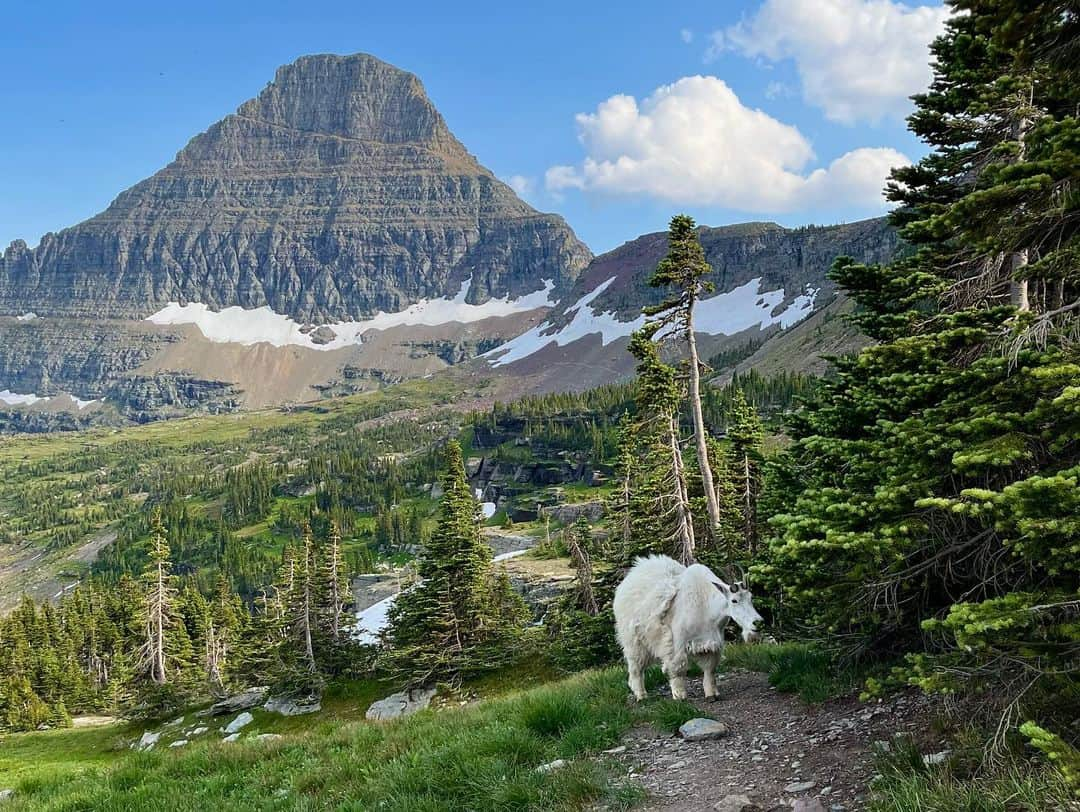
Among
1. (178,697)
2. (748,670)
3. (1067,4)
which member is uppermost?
(1067,4)

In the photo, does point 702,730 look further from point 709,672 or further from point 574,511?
point 574,511

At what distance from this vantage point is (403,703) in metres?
38.7

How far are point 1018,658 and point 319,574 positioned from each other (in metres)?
48.6

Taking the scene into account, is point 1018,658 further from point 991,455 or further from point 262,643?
point 262,643

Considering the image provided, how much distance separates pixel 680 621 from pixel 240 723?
43.1m

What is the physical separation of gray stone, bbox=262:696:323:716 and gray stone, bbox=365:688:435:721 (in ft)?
16.6

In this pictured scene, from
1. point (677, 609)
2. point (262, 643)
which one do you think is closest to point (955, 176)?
point (677, 609)

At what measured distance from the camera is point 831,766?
267 inches

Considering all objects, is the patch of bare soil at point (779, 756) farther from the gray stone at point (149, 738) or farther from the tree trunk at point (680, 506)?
the gray stone at point (149, 738)

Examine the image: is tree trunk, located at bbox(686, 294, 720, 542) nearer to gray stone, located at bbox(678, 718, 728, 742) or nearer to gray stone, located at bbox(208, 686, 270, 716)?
gray stone, located at bbox(678, 718, 728, 742)

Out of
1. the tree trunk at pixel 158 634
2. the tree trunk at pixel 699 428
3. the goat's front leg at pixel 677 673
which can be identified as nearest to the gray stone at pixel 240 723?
the tree trunk at pixel 158 634

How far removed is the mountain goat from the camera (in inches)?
424

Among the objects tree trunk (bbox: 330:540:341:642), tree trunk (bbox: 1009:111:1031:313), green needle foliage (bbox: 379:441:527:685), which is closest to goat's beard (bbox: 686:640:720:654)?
tree trunk (bbox: 1009:111:1031:313)

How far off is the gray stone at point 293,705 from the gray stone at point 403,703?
507cm
